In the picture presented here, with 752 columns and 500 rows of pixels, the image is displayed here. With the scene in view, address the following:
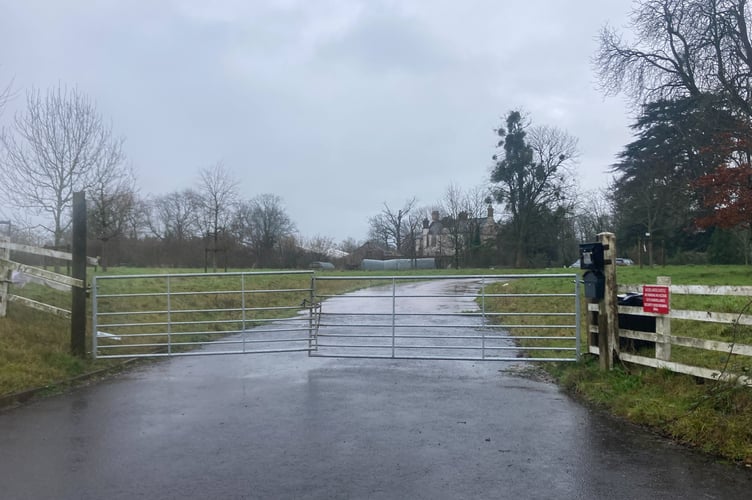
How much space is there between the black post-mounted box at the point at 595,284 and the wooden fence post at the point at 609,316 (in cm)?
6

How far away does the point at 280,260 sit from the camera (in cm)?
5881

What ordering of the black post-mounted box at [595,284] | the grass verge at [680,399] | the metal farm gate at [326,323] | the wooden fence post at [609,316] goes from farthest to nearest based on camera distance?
the metal farm gate at [326,323] < the black post-mounted box at [595,284] < the wooden fence post at [609,316] < the grass verge at [680,399]

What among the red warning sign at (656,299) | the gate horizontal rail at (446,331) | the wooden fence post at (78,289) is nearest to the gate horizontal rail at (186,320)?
the wooden fence post at (78,289)

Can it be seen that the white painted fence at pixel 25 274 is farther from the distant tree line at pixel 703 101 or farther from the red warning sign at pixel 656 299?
the distant tree line at pixel 703 101

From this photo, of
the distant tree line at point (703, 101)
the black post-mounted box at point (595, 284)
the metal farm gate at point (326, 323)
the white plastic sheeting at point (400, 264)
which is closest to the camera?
the black post-mounted box at point (595, 284)

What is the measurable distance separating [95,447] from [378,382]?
4050 millimetres

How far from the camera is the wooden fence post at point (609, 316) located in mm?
7848

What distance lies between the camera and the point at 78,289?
934 cm

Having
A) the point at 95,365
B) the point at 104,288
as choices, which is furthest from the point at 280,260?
the point at 95,365

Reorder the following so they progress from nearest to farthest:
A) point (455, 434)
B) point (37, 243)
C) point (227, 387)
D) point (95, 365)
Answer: point (455, 434), point (227, 387), point (95, 365), point (37, 243)

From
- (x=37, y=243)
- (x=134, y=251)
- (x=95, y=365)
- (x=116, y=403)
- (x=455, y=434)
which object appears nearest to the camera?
(x=455, y=434)

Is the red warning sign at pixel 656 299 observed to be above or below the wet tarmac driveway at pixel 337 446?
above

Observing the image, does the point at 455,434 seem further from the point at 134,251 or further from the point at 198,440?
the point at 134,251

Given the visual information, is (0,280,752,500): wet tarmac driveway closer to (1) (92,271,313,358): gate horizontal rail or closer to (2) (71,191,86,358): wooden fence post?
(2) (71,191,86,358): wooden fence post
